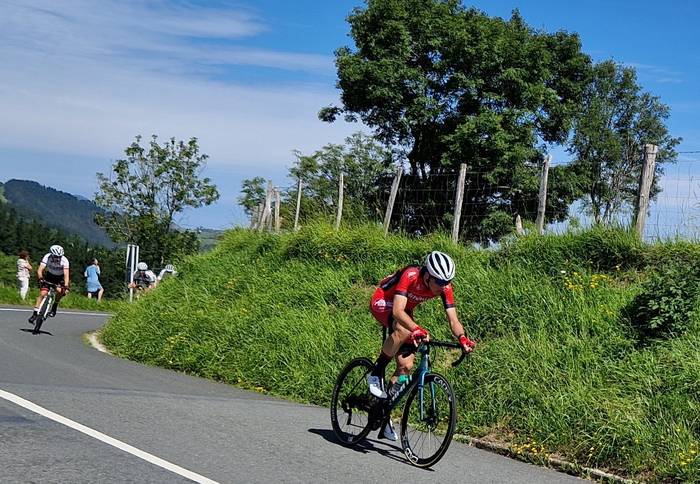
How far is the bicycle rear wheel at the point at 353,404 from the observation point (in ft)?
25.0

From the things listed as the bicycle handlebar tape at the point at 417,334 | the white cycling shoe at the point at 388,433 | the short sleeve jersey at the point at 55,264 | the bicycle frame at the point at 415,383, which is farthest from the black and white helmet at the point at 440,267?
the short sleeve jersey at the point at 55,264

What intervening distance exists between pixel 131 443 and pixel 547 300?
20.6 ft

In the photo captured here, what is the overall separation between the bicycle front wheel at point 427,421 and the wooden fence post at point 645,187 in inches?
245

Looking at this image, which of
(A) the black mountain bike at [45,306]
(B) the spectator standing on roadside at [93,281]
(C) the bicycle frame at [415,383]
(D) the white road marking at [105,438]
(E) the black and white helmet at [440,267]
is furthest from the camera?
(B) the spectator standing on roadside at [93,281]

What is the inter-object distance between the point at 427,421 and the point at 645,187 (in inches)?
263

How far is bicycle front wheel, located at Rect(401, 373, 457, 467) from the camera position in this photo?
689 centimetres

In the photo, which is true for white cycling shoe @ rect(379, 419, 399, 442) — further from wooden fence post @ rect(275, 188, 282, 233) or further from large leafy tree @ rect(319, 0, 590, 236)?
large leafy tree @ rect(319, 0, 590, 236)

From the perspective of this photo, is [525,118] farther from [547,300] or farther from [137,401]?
[137,401]

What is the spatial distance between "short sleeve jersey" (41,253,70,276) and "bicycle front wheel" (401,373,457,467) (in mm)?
12316

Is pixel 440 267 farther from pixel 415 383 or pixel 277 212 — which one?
pixel 277 212

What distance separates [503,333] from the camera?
10648 millimetres

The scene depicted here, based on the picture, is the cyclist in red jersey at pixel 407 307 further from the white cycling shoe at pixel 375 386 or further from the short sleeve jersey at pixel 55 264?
the short sleeve jersey at pixel 55 264

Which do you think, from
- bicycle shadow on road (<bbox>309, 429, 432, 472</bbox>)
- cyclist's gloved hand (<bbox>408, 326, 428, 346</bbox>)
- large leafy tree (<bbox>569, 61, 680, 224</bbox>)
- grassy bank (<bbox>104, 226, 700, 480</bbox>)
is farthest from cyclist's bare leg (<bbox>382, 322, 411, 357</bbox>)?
large leafy tree (<bbox>569, 61, 680, 224</bbox>)

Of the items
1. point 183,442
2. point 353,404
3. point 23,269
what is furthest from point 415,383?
point 23,269
